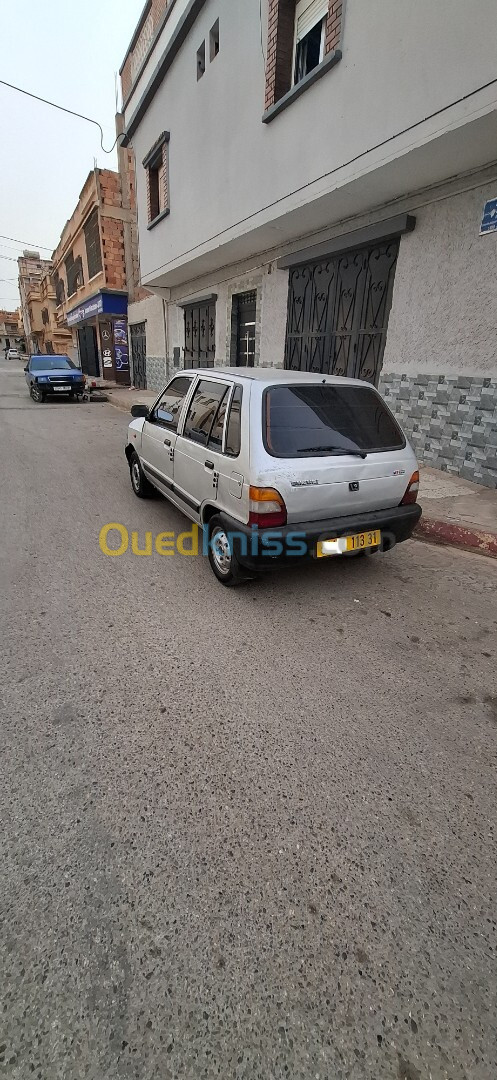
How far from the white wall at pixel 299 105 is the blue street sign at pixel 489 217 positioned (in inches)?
16.9

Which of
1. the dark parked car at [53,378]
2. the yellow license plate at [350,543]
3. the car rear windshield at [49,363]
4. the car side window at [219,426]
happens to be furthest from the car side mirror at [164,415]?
the car rear windshield at [49,363]

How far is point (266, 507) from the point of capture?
3055mm

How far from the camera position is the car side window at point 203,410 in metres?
3.68

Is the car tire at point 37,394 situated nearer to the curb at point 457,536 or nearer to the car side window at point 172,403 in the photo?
the car side window at point 172,403

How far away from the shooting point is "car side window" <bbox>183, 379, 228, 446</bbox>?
368 centimetres

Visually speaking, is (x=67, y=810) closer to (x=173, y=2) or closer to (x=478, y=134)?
(x=478, y=134)

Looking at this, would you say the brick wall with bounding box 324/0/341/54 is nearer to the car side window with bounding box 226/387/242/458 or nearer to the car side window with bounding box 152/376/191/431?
the car side window with bounding box 152/376/191/431

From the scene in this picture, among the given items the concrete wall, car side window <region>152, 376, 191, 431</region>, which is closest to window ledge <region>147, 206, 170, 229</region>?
the concrete wall

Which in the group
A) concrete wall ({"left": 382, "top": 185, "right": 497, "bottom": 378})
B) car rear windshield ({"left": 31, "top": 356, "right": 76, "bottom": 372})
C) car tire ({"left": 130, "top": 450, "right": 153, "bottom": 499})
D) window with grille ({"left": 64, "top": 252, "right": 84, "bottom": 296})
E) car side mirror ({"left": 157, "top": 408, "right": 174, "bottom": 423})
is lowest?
car tire ({"left": 130, "top": 450, "right": 153, "bottom": 499})

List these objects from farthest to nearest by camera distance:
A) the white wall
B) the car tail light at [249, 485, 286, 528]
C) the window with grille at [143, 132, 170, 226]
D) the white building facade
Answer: the window with grille at [143, 132, 170, 226]
the white building facade
the white wall
the car tail light at [249, 485, 286, 528]

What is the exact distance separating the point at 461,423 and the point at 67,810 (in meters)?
6.00

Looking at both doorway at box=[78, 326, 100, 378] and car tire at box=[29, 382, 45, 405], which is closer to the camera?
car tire at box=[29, 382, 45, 405]

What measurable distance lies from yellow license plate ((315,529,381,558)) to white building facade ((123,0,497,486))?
3225 millimetres

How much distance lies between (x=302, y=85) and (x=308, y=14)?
1431 millimetres
